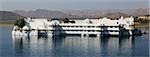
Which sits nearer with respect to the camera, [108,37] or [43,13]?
[108,37]

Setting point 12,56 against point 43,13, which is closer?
point 12,56

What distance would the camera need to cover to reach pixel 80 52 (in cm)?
1228

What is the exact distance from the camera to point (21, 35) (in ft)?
64.5

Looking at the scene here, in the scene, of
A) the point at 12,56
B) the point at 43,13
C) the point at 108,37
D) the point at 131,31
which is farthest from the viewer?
the point at 43,13

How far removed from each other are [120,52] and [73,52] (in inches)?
43.7

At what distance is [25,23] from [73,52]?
842cm

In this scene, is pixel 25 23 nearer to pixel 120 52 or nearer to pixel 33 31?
pixel 33 31

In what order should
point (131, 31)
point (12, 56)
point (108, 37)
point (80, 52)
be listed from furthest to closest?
point (131, 31)
point (108, 37)
point (80, 52)
point (12, 56)

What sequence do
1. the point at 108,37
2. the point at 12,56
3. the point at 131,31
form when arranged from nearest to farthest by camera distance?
the point at 12,56 → the point at 108,37 → the point at 131,31

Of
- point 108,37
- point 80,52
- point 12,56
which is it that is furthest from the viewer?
point 108,37

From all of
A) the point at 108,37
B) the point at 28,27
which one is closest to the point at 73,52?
the point at 108,37

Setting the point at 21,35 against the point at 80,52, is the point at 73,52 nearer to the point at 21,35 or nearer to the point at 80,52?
the point at 80,52

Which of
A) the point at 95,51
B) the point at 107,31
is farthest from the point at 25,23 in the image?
the point at 95,51

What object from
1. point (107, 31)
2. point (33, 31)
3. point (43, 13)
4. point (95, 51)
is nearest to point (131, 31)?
point (107, 31)
